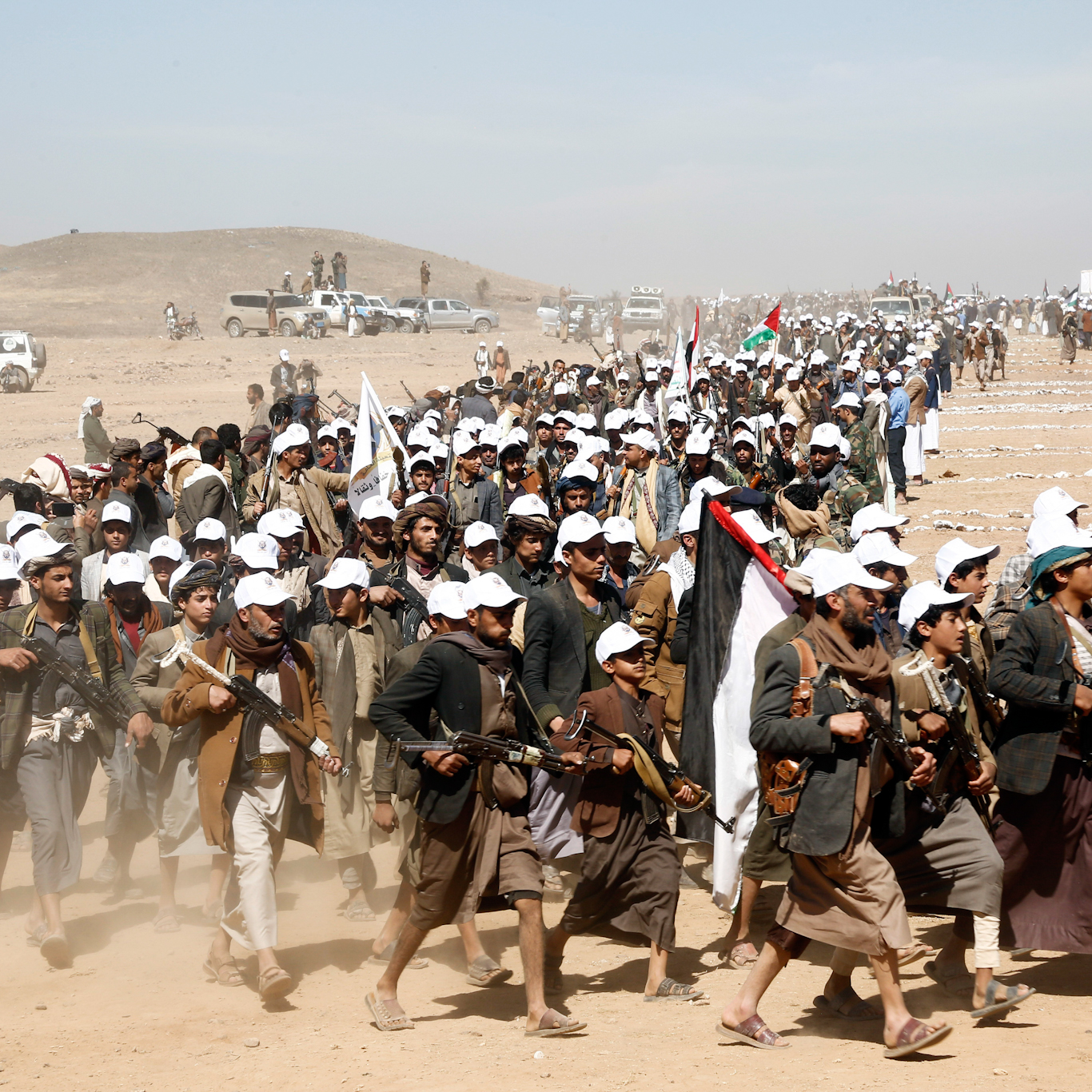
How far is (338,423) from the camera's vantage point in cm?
1359

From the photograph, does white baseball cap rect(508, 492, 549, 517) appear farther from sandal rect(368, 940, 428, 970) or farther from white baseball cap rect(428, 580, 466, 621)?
sandal rect(368, 940, 428, 970)

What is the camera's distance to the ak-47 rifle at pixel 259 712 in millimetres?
5672

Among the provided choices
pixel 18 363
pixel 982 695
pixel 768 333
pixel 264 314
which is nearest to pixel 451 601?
pixel 982 695

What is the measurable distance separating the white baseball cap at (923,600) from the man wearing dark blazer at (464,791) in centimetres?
132

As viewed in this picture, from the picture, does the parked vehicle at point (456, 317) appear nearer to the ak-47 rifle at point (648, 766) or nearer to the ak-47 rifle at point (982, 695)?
the ak-47 rifle at point (648, 766)

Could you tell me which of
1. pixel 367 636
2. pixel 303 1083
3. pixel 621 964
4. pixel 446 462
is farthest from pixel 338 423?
pixel 303 1083

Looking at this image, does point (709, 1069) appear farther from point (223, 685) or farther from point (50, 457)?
point (50, 457)

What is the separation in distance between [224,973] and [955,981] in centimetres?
301

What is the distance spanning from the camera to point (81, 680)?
21.0ft

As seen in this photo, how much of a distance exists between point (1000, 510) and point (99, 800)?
530 inches

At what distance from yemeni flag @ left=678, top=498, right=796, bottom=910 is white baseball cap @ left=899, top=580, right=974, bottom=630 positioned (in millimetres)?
1029

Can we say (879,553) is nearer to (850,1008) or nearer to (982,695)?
(982,695)

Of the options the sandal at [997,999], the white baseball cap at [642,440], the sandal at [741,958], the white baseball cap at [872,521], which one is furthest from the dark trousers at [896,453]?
the sandal at [997,999]

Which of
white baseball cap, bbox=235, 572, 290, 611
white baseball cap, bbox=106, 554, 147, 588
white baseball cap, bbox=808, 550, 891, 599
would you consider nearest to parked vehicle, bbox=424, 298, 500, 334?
white baseball cap, bbox=106, 554, 147, 588
